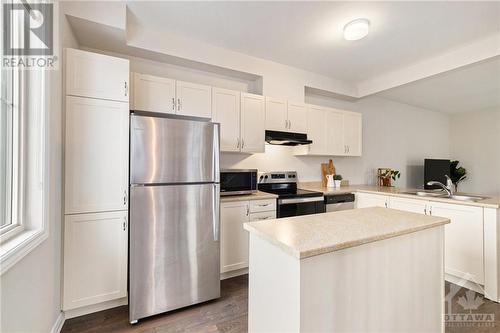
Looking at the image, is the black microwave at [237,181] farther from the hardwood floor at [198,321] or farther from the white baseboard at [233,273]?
the hardwood floor at [198,321]

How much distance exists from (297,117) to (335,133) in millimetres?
783

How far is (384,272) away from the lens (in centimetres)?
124

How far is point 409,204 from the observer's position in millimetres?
2838

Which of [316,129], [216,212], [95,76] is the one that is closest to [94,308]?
[216,212]

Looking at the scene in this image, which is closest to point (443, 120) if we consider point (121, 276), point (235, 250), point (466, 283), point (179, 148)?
point (466, 283)

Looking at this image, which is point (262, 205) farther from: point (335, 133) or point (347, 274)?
point (335, 133)

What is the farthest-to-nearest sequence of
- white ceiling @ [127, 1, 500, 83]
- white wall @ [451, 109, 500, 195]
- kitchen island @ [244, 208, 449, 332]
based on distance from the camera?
white wall @ [451, 109, 500, 195]
white ceiling @ [127, 1, 500, 83]
kitchen island @ [244, 208, 449, 332]

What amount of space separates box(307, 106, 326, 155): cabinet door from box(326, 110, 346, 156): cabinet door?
88 millimetres

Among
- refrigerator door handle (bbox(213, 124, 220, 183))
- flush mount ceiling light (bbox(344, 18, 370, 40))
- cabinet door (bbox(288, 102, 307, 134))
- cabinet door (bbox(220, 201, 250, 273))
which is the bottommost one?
cabinet door (bbox(220, 201, 250, 273))

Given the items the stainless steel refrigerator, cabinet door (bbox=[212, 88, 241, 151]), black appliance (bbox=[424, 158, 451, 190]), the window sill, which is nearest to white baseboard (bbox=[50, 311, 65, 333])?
the stainless steel refrigerator

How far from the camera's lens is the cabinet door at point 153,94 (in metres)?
2.37

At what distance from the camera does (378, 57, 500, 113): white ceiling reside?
3.42m

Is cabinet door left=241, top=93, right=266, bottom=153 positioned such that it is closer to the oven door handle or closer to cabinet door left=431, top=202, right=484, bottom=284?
the oven door handle

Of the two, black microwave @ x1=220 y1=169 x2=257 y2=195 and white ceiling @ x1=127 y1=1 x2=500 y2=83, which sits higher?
white ceiling @ x1=127 y1=1 x2=500 y2=83
